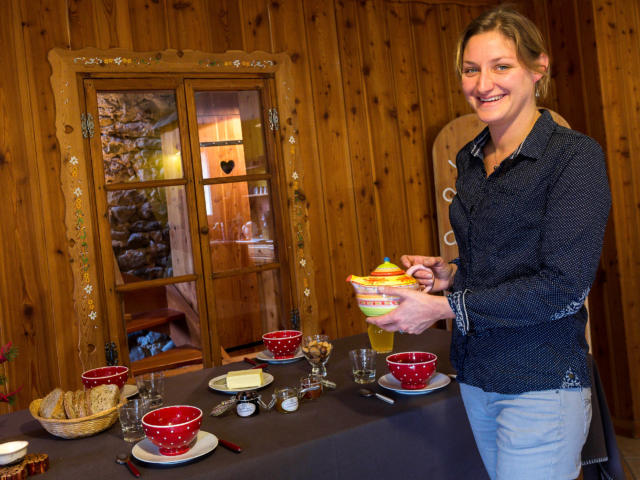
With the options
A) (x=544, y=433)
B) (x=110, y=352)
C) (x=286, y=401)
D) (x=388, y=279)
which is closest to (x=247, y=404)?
(x=286, y=401)

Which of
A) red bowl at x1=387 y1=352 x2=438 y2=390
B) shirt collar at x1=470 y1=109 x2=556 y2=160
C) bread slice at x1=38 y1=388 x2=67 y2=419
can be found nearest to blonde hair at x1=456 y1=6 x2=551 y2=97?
shirt collar at x1=470 y1=109 x2=556 y2=160

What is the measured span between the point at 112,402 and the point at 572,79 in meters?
3.17

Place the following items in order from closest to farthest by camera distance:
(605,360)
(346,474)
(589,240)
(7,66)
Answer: (589,240)
(346,474)
(7,66)
(605,360)

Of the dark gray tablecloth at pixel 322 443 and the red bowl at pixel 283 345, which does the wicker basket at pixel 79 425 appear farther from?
the red bowl at pixel 283 345

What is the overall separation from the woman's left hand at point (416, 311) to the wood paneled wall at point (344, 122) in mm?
2080

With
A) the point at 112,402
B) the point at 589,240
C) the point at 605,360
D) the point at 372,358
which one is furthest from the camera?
the point at 605,360

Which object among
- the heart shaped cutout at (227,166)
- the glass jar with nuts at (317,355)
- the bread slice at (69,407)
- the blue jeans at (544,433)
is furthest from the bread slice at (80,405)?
the heart shaped cutout at (227,166)

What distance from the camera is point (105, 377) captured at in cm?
182

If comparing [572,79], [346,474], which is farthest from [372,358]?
[572,79]

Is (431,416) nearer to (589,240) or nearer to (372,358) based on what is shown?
(372,358)

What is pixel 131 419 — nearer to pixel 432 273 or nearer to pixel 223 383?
pixel 223 383

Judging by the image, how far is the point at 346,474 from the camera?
1.45 m

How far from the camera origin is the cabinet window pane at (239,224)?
317 cm

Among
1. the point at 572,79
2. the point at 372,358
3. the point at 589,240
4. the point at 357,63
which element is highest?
the point at 357,63
